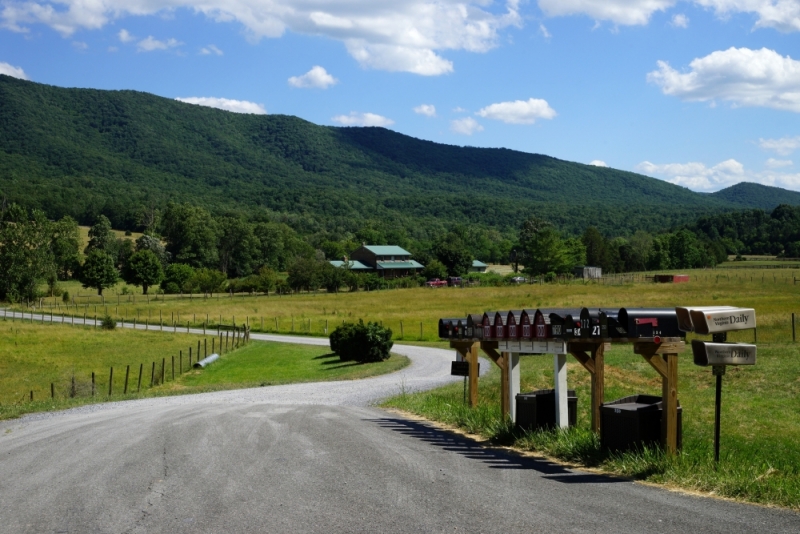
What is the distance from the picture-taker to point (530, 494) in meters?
9.14

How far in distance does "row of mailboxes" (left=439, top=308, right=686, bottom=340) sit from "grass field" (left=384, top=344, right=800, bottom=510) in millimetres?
1478

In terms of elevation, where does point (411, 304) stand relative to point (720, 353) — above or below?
below

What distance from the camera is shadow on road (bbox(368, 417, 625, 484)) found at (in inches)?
398

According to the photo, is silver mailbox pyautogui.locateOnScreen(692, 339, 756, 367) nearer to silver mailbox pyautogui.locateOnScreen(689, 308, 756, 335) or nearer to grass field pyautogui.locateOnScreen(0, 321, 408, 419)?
silver mailbox pyautogui.locateOnScreen(689, 308, 756, 335)

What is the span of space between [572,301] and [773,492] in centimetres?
6643

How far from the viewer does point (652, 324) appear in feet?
35.4

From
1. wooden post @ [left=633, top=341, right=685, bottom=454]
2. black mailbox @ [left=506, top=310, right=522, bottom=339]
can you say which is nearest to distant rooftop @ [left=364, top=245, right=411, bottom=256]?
black mailbox @ [left=506, top=310, right=522, bottom=339]

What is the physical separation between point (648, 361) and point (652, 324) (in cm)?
59

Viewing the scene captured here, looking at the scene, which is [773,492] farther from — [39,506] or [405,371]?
[405,371]

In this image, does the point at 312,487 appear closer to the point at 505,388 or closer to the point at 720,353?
the point at 720,353

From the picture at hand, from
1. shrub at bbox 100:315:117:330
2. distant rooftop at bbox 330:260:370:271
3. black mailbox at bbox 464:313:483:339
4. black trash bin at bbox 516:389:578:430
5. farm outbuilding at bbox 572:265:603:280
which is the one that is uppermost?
distant rooftop at bbox 330:260:370:271

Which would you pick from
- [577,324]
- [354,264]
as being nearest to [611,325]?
[577,324]

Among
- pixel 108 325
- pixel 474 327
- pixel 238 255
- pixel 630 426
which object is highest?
pixel 238 255

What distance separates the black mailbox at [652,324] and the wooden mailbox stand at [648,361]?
88 millimetres
